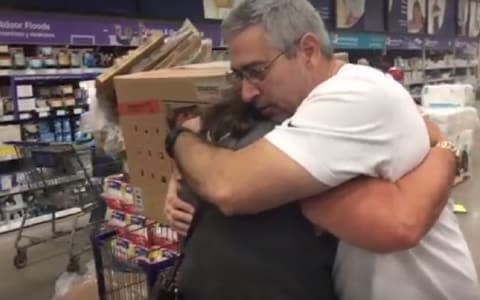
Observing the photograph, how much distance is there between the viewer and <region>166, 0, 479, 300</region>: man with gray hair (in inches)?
42.5

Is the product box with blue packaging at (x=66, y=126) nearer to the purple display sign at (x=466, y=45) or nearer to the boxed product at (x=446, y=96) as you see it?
the boxed product at (x=446, y=96)

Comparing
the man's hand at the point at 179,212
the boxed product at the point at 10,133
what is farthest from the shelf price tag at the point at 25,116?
the man's hand at the point at 179,212

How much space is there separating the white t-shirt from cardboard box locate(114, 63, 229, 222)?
1.88 feet

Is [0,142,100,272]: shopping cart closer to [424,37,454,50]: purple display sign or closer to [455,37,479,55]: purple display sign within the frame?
[424,37,454,50]: purple display sign

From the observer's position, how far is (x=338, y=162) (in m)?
1.08

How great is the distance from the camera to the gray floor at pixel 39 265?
3.96 meters

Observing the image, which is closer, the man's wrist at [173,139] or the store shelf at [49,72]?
the man's wrist at [173,139]

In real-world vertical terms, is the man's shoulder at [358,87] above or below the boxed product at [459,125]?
above

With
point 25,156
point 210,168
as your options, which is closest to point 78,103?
point 25,156

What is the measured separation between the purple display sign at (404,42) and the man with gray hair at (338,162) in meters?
10.4

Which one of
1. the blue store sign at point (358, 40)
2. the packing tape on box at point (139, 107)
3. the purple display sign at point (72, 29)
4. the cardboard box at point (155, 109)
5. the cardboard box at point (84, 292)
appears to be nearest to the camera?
the cardboard box at point (155, 109)

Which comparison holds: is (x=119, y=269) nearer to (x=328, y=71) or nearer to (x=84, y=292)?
(x=84, y=292)

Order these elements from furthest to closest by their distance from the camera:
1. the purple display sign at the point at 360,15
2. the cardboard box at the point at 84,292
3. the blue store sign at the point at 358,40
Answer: the purple display sign at the point at 360,15 < the blue store sign at the point at 358,40 < the cardboard box at the point at 84,292

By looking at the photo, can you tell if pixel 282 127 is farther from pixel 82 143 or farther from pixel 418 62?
pixel 418 62
